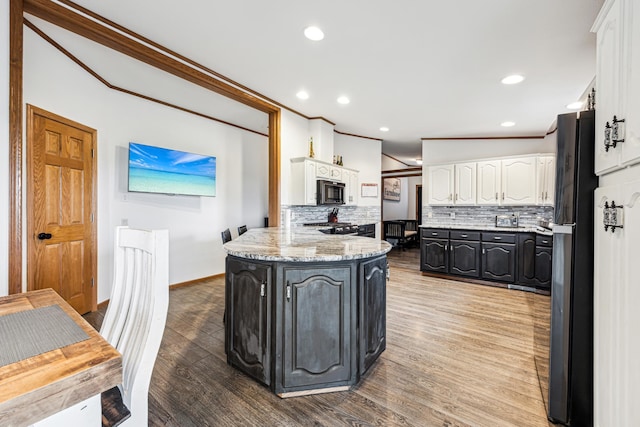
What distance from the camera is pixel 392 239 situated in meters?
8.05

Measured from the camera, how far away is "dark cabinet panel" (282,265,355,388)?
5.80 feet

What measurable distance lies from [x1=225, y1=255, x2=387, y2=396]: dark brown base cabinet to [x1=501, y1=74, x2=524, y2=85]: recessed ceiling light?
8.90 ft

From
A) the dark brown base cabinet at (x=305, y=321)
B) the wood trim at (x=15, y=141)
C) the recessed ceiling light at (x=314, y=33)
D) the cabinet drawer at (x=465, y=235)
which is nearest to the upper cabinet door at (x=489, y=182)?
the cabinet drawer at (x=465, y=235)

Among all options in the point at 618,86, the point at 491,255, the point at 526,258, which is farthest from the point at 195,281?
the point at 526,258

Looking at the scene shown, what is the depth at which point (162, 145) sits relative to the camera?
3979 mm

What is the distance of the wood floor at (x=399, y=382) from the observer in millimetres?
1643

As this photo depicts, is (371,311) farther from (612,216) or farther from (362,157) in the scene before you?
(362,157)

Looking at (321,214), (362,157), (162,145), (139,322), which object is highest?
(362,157)

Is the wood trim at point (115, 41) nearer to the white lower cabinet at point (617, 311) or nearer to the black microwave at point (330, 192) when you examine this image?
the black microwave at point (330, 192)

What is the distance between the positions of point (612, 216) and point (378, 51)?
7.13 feet

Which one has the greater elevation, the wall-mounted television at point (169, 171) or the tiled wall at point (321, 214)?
the wall-mounted television at point (169, 171)

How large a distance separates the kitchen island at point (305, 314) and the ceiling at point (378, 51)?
1704mm

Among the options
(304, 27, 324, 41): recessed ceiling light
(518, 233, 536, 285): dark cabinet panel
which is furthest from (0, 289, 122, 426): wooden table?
(518, 233, 536, 285): dark cabinet panel

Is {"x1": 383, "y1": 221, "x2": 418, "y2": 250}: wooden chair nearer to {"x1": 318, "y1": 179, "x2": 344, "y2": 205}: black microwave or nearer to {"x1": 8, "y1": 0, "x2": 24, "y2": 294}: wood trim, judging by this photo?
{"x1": 318, "y1": 179, "x2": 344, "y2": 205}: black microwave
